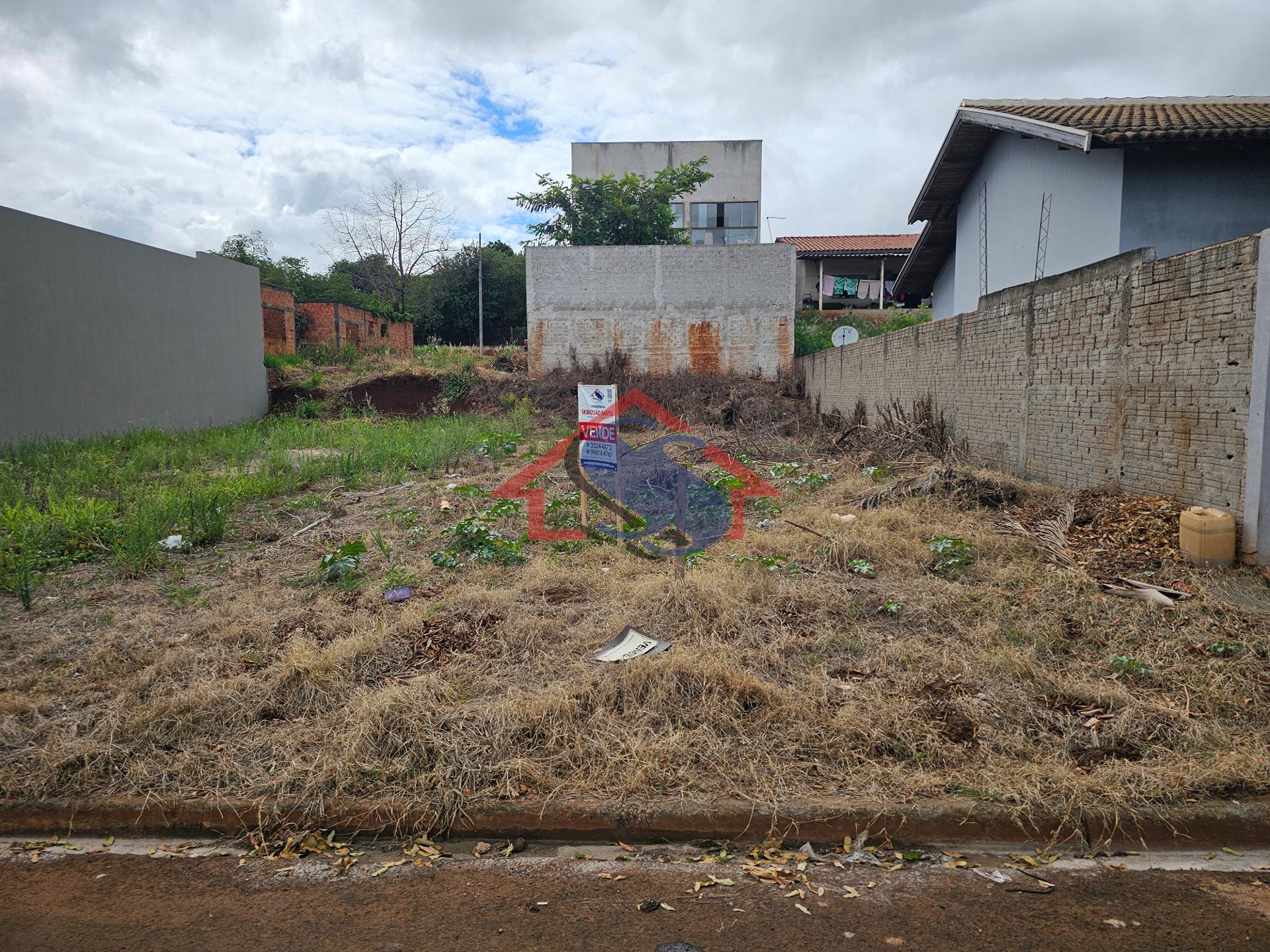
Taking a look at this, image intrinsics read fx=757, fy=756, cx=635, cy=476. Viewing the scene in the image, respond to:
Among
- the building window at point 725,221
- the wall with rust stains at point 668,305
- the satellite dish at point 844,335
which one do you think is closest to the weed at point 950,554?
the satellite dish at point 844,335

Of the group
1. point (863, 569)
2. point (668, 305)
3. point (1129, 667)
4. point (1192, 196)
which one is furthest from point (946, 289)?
point (1129, 667)

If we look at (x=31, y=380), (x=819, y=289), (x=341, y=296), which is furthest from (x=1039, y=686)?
(x=341, y=296)

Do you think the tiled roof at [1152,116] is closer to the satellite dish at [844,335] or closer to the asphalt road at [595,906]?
the satellite dish at [844,335]

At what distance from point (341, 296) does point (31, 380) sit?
22.3m

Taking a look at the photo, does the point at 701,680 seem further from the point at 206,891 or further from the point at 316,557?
the point at 316,557

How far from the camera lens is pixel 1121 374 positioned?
647 centimetres

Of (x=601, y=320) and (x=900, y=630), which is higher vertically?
(x=601, y=320)

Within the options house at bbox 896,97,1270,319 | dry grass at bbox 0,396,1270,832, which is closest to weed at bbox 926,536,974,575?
dry grass at bbox 0,396,1270,832

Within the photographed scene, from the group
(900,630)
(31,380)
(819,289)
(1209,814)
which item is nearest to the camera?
(1209,814)

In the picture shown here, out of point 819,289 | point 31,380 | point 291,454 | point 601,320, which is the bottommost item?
point 291,454

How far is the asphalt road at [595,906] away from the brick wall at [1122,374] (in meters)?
3.79

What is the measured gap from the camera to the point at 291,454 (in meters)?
11.2

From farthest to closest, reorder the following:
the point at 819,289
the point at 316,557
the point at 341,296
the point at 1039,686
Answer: the point at 341,296, the point at 819,289, the point at 316,557, the point at 1039,686

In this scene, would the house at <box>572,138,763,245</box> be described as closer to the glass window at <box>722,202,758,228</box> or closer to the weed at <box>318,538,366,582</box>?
the glass window at <box>722,202,758,228</box>
